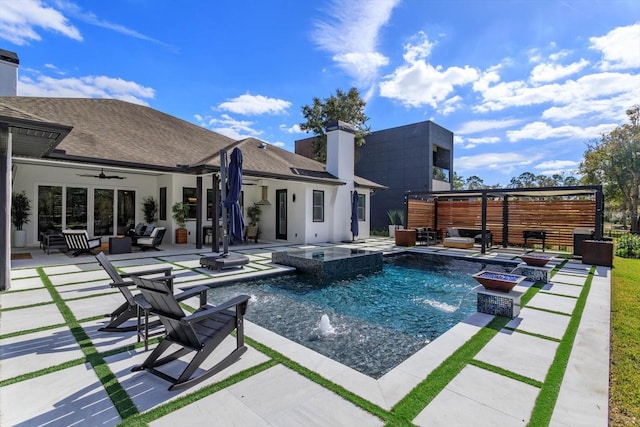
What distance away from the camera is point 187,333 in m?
2.86

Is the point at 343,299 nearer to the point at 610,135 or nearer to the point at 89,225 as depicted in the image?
the point at 89,225

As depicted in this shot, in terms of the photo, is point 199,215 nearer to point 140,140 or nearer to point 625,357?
point 140,140

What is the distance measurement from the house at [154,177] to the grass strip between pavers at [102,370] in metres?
5.00

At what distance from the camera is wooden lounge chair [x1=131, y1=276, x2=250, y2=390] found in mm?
2743

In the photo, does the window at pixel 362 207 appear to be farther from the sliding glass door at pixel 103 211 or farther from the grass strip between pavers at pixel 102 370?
the grass strip between pavers at pixel 102 370

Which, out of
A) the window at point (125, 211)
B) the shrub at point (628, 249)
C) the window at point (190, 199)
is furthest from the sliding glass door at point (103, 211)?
the shrub at point (628, 249)

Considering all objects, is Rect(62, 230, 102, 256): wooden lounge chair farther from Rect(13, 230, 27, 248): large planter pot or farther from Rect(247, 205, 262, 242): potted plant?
Rect(247, 205, 262, 242): potted plant

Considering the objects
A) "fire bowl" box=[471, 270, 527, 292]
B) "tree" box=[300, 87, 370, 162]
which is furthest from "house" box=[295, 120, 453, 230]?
"fire bowl" box=[471, 270, 527, 292]

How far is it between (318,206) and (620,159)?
1126 inches

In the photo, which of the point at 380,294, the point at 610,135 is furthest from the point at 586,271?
the point at 610,135

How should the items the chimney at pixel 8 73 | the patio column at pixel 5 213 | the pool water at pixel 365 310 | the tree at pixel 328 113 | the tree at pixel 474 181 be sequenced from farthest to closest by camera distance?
the tree at pixel 474 181, the tree at pixel 328 113, the chimney at pixel 8 73, the patio column at pixel 5 213, the pool water at pixel 365 310

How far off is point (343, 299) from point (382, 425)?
3.90m

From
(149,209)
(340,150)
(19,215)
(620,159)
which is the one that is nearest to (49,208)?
(19,215)

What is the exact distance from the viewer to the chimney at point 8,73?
366 inches
